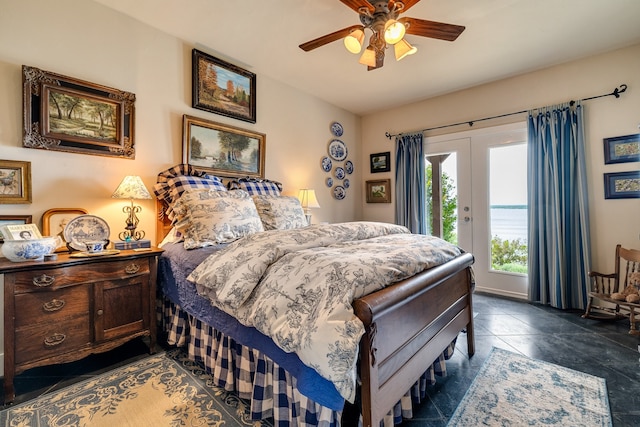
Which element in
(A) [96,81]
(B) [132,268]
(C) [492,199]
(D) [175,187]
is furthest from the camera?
(C) [492,199]

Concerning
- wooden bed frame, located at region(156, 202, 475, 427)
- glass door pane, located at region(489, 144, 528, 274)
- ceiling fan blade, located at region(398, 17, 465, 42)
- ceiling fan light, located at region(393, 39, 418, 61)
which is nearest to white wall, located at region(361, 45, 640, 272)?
glass door pane, located at region(489, 144, 528, 274)

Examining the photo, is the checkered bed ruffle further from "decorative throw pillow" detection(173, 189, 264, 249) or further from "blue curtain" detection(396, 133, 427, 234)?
"blue curtain" detection(396, 133, 427, 234)

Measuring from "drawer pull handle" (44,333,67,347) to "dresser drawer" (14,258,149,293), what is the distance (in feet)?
0.95

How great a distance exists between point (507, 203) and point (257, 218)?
3.02 metres

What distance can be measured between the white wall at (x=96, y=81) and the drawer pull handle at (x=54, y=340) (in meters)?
0.84

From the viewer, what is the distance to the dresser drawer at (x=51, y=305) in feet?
5.14

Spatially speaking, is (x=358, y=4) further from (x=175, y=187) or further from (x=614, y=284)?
(x=614, y=284)

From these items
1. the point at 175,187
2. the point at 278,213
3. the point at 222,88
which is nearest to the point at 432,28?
the point at 278,213

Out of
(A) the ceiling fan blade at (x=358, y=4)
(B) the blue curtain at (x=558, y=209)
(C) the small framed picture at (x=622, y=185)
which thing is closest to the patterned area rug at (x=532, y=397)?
(B) the blue curtain at (x=558, y=209)

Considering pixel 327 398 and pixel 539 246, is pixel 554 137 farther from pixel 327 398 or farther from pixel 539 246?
pixel 327 398

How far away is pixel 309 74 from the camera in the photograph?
11.2ft

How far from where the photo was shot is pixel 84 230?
6.58 ft

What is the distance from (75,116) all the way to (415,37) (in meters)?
2.89

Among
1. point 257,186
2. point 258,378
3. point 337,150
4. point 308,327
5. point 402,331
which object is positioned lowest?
point 258,378
